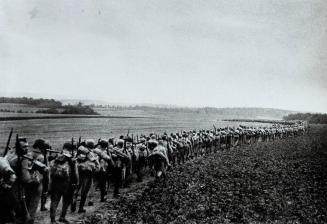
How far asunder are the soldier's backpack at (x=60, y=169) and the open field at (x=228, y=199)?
1.55m

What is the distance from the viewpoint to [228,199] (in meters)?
11.7

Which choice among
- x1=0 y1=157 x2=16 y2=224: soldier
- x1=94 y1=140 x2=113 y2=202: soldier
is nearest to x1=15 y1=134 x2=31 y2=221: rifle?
x1=0 y1=157 x2=16 y2=224: soldier

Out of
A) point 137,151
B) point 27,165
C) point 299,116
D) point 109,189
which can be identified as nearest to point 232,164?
point 137,151

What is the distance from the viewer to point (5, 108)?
70562mm

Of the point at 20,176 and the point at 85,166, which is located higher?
the point at 20,176

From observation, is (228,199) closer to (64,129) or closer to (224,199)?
(224,199)

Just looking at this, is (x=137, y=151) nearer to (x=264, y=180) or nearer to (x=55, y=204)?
(x=264, y=180)

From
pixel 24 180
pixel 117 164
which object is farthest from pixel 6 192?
pixel 117 164

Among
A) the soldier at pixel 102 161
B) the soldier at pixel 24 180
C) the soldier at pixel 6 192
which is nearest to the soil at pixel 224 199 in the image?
the soldier at pixel 102 161

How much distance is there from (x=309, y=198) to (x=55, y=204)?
794 cm

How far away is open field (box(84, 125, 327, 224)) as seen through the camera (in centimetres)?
978

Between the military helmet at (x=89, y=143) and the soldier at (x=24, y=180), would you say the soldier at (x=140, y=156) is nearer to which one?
the military helmet at (x=89, y=143)

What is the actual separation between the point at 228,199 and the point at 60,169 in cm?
552

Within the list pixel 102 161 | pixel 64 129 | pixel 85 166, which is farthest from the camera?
pixel 64 129
